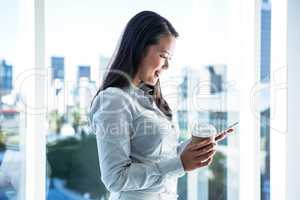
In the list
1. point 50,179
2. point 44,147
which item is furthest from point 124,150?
point 50,179

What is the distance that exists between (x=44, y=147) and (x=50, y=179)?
202 millimetres

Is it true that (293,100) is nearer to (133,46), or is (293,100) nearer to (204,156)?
(204,156)

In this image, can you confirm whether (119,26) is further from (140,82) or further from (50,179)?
(50,179)

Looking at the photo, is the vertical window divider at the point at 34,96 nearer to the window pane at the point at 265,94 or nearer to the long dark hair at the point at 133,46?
the long dark hair at the point at 133,46

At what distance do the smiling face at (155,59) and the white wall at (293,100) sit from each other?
0.89 metres

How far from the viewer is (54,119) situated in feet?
4.91

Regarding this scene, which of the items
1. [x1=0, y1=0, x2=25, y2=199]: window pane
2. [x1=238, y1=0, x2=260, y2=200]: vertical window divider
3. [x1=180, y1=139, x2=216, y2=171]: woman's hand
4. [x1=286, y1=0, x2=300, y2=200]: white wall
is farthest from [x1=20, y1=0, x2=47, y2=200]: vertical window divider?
[x1=286, y1=0, x2=300, y2=200]: white wall

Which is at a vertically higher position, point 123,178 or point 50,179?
point 123,178

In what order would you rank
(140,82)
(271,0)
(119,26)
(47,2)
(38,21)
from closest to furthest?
(140,82)
(38,21)
(47,2)
(119,26)
(271,0)

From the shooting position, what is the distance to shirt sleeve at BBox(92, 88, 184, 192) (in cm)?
88

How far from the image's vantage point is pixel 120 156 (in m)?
0.88

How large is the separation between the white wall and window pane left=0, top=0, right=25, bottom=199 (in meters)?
1.32

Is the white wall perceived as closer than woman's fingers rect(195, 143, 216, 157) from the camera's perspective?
No

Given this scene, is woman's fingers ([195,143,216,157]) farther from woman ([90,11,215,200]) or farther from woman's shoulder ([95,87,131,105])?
woman's shoulder ([95,87,131,105])
